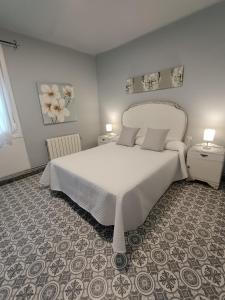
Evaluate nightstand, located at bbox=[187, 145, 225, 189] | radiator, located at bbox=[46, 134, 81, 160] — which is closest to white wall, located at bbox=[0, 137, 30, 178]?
radiator, located at bbox=[46, 134, 81, 160]

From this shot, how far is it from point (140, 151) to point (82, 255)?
5.69 feet

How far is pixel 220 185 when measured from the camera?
2498mm

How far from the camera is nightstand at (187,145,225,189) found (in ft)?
7.46

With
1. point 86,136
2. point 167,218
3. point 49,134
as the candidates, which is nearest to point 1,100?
point 49,134

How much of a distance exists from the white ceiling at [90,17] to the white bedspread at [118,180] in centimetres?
212

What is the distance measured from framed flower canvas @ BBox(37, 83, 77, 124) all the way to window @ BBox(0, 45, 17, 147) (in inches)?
22.0

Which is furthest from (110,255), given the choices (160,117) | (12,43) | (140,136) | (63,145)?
(12,43)

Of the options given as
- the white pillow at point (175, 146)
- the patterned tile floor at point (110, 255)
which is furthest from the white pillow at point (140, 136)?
the patterned tile floor at point (110, 255)

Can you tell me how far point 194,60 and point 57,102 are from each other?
→ 2.80 metres

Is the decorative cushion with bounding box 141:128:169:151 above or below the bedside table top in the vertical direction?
above

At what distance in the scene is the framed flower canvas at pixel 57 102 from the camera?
3.16 m

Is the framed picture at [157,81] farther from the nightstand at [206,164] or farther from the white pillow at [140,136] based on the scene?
the nightstand at [206,164]

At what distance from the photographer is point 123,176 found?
5.59 feet

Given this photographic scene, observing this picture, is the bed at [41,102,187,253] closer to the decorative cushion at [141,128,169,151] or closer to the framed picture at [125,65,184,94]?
the decorative cushion at [141,128,169,151]
